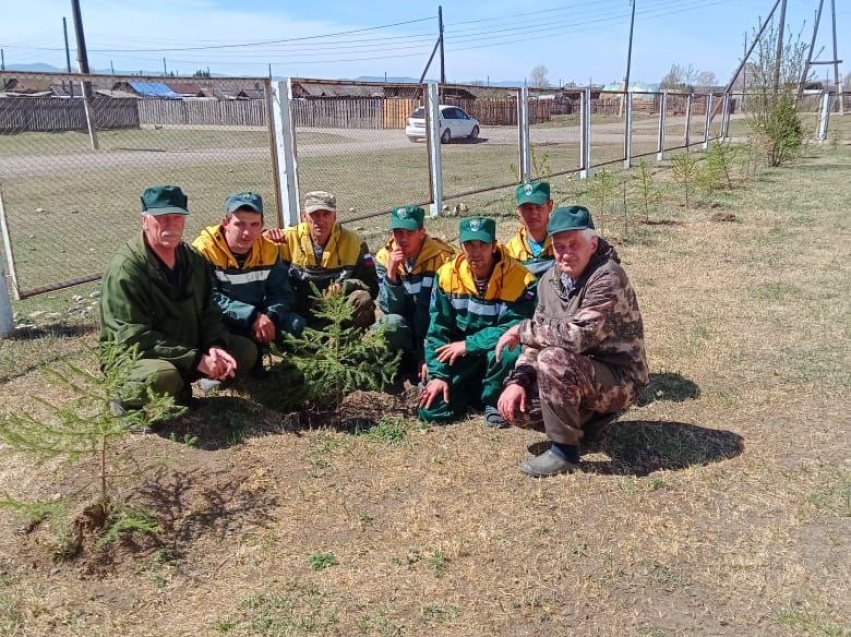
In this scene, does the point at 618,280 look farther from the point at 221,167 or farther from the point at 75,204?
the point at 221,167

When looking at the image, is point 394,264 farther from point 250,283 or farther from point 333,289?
point 250,283

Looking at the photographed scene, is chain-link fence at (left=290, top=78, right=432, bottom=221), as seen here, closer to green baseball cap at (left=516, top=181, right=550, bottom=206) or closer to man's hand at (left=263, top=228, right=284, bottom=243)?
man's hand at (left=263, top=228, right=284, bottom=243)

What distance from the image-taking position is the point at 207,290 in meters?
3.84

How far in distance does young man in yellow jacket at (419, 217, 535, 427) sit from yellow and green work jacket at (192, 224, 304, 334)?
90cm

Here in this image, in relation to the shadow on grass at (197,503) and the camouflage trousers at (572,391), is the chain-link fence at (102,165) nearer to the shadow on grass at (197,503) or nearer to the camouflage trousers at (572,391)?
the shadow on grass at (197,503)

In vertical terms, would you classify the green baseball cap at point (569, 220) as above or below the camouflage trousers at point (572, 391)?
above

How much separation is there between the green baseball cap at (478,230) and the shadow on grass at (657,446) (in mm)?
1160

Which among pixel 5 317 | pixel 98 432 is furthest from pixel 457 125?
pixel 98 432

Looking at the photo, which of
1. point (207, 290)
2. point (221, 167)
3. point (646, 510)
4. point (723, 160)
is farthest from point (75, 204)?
point (646, 510)

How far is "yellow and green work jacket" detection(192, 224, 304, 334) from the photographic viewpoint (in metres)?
4.11

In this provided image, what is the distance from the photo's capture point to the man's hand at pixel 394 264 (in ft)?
13.7

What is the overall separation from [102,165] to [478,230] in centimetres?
1583

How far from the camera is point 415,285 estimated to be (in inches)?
168

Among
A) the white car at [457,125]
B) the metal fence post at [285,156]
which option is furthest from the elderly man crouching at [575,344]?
the white car at [457,125]
